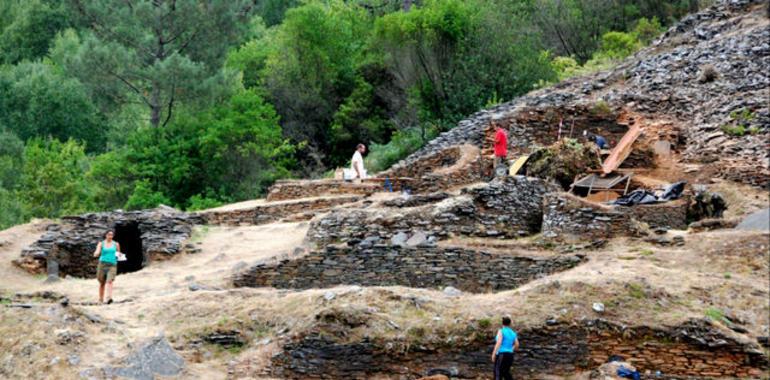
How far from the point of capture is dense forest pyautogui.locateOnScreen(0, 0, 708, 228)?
122 ft

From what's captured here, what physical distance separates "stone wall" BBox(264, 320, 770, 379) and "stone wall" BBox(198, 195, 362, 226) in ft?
34.8

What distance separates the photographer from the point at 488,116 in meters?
32.1

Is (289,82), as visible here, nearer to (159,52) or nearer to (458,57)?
(159,52)

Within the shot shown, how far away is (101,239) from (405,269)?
7532mm

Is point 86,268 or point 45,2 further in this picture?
point 45,2

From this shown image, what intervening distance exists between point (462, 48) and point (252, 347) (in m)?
21.9

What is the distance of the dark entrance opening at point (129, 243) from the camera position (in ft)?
83.4

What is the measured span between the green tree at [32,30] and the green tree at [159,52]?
23.3 metres

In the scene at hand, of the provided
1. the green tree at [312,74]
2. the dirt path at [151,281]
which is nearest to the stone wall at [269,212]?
the dirt path at [151,281]

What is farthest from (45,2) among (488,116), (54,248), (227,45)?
(54,248)

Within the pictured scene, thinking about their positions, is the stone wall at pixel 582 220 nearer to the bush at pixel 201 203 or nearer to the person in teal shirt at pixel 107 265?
the person in teal shirt at pixel 107 265

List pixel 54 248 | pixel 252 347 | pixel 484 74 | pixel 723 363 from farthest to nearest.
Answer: pixel 484 74
pixel 54 248
pixel 252 347
pixel 723 363

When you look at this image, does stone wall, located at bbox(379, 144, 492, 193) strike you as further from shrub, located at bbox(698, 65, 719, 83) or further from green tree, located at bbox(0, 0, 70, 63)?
green tree, located at bbox(0, 0, 70, 63)

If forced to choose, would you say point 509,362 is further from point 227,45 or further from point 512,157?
point 227,45
